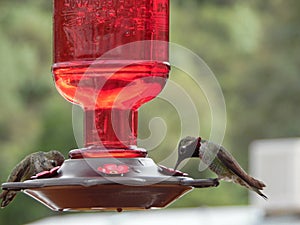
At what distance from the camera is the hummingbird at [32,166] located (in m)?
2.80

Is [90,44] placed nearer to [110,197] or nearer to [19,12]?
[110,197]

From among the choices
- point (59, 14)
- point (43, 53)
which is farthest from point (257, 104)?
point (59, 14)

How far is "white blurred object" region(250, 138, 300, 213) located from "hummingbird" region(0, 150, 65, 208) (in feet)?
18.1

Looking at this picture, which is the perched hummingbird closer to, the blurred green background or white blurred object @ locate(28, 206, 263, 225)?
white blurred object @ locate(28, 206, 263, 225)

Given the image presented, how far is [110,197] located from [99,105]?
341 millimetres

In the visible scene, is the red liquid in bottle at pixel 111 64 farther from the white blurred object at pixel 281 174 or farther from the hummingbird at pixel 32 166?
the white blurred object at pixel 281 174

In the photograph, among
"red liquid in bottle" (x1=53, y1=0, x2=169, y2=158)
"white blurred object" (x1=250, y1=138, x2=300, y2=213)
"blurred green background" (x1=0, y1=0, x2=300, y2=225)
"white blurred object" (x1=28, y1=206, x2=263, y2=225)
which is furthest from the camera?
"blurred green background" (x1=0, y1=0, x2=300, y2=225)

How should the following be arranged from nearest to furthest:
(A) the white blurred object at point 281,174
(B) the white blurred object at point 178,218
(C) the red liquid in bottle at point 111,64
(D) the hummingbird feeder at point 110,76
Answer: (D) the hummingbird feeder at point 110,76
(C) the red liquid in bottle at point 111,64
(A) the white blurred object at point 281,174
(B) the white blurred object at point 178,218

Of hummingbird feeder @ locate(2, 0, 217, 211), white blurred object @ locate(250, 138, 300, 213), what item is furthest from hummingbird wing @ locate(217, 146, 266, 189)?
white blurred object @ locate(250, 138, 300, 213)

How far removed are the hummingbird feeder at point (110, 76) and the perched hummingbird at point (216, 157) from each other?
0.12m

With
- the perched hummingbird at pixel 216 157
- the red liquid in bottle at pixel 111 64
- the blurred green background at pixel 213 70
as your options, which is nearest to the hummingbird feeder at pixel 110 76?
the red liquid in bottle at pixel 111 64

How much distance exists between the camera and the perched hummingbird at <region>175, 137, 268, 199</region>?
279 cm

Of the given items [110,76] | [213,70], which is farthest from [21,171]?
[213,70]

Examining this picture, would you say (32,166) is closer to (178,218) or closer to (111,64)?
(111,64)
